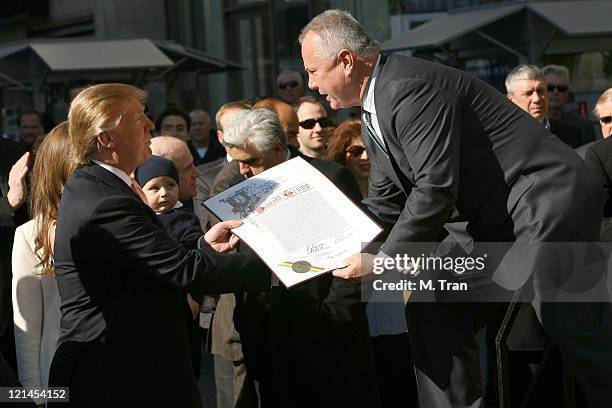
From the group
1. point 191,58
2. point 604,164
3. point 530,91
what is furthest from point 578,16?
point 191,58

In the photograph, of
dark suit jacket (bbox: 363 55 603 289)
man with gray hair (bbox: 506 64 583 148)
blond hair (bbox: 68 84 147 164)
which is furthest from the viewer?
man with gray hair (bbox: 506 64 583 148)

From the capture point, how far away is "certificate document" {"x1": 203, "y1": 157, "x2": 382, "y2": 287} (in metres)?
4.55

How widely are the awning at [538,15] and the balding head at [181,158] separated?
4367 mm

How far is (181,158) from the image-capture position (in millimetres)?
6480

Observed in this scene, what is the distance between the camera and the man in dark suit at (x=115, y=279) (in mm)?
4008

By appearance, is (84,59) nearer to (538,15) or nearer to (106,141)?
(538,15)

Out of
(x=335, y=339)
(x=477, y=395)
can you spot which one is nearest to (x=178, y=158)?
(x=335, y=339)

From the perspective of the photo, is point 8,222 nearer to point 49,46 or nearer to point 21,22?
point 49,46

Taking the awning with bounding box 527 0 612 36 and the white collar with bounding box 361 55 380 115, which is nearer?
the white collar with bounding box 361 55 380 115

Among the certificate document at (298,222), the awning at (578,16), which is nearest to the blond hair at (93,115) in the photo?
the certificate document at (298,222)

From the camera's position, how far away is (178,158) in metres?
6.46

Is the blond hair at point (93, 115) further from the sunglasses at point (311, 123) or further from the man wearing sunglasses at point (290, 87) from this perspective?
the man wearing sunglasses at point (290, 87)

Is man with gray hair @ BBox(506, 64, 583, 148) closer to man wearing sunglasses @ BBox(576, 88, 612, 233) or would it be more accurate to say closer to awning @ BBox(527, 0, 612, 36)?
man wearing sunglasses @ BBox(576, 88, 612, 233)

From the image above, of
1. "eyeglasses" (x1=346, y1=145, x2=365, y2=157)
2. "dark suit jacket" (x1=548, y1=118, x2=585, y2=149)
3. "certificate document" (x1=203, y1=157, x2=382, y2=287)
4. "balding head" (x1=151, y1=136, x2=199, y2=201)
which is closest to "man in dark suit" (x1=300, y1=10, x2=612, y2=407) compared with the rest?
"certificate document" (x1=203, y1=157, x2=382, y2=287)
